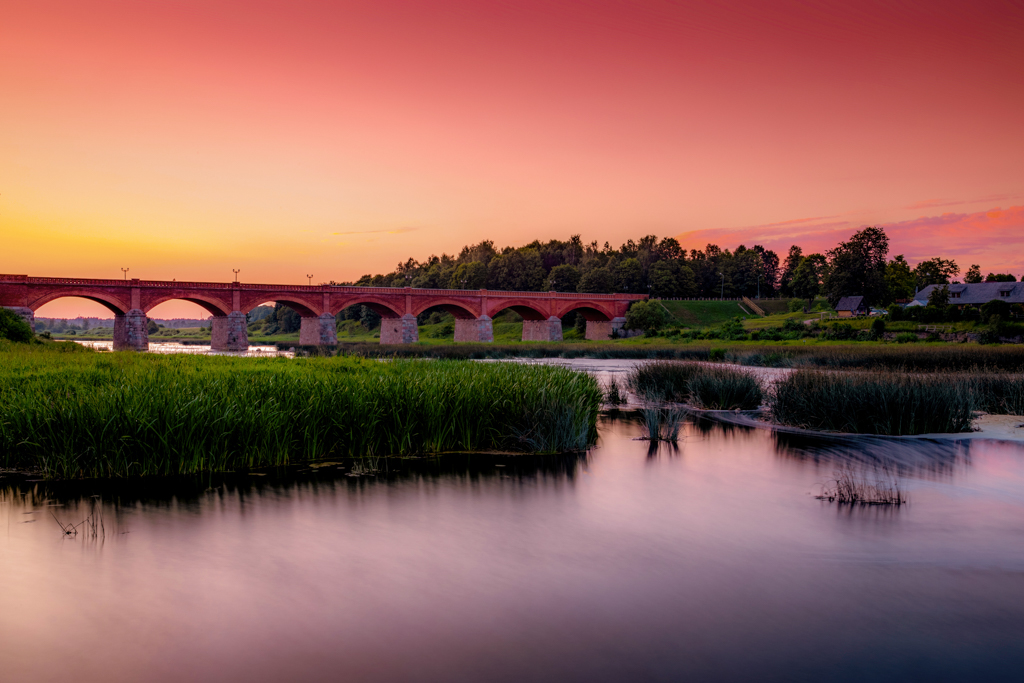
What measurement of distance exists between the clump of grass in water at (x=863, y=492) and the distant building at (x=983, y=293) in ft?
267

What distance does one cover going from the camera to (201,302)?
75562mm

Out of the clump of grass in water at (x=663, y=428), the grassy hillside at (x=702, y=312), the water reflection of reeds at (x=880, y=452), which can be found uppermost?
the grassy hillside at (x=702, y=312)

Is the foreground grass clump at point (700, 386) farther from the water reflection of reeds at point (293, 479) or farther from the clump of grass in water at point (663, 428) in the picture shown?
the water reflection of reeds at point (293, 479)

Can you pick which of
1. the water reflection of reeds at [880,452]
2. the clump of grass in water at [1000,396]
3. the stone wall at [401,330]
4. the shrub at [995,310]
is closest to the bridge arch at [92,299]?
the stone wall at [401,330]

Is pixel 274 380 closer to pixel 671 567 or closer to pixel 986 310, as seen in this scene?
pixel 671 567

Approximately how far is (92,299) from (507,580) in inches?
2856

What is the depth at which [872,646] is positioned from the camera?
633 cm

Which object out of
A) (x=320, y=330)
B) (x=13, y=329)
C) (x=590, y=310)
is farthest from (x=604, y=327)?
(x=13, y=329)

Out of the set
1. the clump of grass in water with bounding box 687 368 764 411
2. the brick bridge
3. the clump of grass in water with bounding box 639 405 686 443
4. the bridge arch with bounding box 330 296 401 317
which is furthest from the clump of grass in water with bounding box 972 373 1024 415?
the bridge arch with bounding box 330 296 401 317

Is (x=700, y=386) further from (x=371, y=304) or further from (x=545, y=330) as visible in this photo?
(x=371, y=304)

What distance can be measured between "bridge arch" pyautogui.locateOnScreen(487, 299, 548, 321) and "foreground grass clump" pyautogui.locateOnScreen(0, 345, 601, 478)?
7275 centimetres

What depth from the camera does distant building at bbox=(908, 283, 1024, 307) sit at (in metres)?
84.0

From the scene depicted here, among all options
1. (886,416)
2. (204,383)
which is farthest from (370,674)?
(886,416)

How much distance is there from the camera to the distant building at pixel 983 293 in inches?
3307
